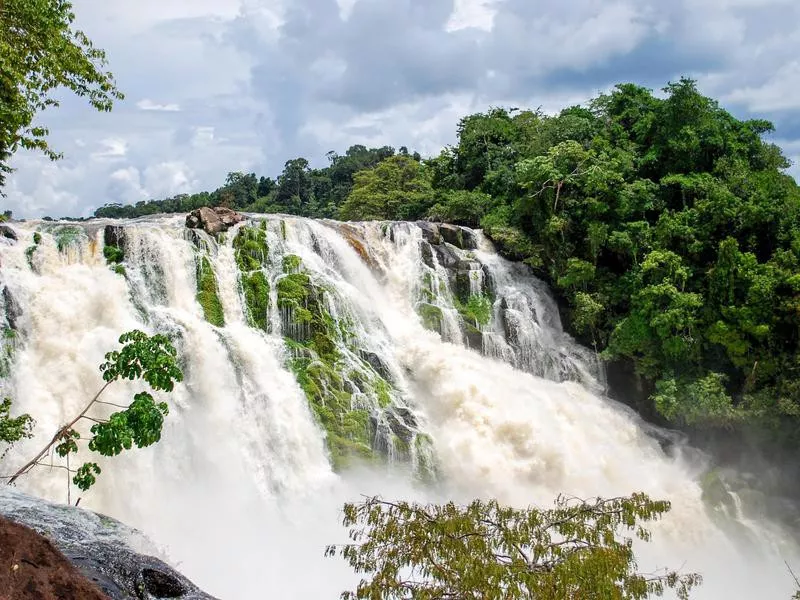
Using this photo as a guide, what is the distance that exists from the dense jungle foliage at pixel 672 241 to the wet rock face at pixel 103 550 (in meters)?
14.4

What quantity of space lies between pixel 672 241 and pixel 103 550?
56.8 feet

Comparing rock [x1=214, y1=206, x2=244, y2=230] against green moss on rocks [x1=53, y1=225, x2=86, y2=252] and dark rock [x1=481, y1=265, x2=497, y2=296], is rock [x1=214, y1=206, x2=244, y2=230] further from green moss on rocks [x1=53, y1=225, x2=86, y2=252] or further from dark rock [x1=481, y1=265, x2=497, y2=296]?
dark rock [x1=481, y1=265, x2=497, y2=296]

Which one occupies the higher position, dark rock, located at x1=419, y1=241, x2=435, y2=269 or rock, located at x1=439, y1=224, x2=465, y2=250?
rock, located at x1=439, y1=224, x2=465, y2=250

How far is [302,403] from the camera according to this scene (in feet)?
46.9

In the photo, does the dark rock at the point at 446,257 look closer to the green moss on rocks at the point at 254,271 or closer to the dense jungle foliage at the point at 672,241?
the dense jungle foliage at the point at 672,241

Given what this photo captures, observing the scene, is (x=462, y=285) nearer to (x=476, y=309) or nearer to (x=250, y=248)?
(x=476, y=309)

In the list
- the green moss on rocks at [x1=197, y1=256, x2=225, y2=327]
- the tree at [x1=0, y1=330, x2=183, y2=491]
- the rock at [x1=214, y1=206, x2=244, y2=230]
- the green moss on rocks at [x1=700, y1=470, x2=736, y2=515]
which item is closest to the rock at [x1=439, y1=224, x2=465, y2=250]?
the rock at [x1=214, y1=206, x2=244, y2=230]

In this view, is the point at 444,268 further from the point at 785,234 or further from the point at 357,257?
the point at 785,234

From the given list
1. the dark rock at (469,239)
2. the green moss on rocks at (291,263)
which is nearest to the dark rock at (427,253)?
the dark rock at (469,239)

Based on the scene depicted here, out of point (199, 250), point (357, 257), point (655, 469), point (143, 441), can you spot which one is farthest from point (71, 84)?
point (655, 469)

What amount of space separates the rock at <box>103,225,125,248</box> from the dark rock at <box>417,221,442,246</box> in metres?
8.74

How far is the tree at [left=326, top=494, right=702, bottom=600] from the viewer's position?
4.73m

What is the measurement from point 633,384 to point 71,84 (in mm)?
15632

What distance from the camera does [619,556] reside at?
5.00m
